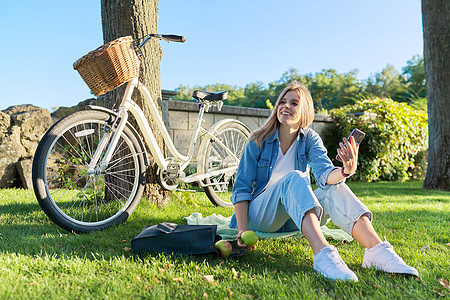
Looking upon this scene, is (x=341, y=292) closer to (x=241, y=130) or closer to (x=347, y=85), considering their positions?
(x=241, y=130)

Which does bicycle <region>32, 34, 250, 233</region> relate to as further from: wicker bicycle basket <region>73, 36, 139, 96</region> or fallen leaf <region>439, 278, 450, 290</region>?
fallen leaf <region>439, 278, 450, 290</region>

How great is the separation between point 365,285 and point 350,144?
2.16 feet

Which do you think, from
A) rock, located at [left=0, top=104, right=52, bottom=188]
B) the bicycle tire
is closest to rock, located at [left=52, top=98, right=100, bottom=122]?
rock, located at [left=0, top=104, right=52, bottom=188]

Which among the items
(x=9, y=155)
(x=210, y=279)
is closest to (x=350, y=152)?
(x=210, y=279)

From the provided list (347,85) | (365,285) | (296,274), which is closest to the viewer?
(365,285)

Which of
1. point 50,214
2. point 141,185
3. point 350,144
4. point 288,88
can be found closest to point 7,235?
point 50,214

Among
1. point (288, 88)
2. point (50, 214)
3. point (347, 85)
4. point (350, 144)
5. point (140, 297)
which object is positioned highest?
point (347, 85)

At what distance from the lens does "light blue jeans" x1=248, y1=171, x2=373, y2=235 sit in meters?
1.80

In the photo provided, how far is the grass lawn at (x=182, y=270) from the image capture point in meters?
1.51

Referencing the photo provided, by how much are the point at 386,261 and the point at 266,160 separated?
0.85 metres

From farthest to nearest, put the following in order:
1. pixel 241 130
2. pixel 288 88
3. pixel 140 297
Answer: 1. pixel 241 130
2. pixel 288 88
3. pixel 140 297

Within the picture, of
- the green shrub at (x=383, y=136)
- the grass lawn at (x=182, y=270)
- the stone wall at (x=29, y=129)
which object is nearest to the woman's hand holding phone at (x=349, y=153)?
the grass lawn at (x=182, y=270)

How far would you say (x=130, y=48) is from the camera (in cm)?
245

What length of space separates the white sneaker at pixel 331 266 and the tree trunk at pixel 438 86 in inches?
206
